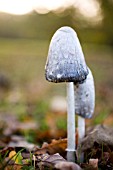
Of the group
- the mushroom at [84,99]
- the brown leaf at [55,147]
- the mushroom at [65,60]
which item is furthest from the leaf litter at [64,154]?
the mushroom at [65,60]

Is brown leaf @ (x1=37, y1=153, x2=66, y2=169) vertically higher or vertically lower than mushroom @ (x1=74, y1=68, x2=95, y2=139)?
lower

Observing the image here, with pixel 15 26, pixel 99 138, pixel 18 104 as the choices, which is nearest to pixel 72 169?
pixel 99 138

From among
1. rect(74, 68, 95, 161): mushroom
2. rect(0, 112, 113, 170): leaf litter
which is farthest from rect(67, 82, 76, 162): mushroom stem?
rect(74, 68, 95, 161): mushroom

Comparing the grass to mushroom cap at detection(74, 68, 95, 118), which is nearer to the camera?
mushroom cap at detection(74, 68, 95, 118)

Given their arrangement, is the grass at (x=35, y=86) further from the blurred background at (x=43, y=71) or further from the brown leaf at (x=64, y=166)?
the brown leaf at (x=64, y=166)

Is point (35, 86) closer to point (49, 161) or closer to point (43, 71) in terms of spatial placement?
point (43, 71)

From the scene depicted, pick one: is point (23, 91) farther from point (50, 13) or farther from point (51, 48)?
point (50, 13)

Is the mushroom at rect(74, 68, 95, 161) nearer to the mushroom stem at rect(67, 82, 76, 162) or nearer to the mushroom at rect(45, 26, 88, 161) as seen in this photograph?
the mushroom stem at rect(67, 82, 76, 162)
